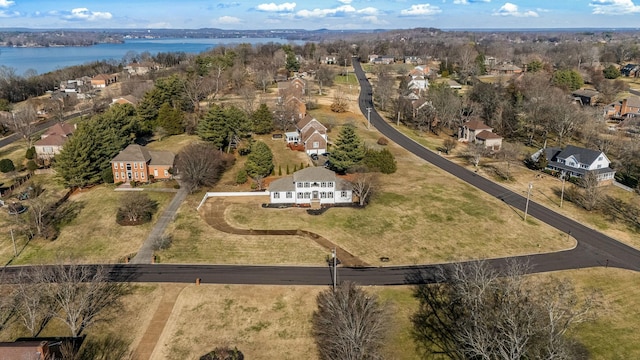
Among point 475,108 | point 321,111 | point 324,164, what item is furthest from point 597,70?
point 324,164

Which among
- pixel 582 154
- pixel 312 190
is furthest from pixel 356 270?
pixel 582 154

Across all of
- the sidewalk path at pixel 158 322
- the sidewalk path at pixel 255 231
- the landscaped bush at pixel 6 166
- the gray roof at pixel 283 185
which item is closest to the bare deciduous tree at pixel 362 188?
the gray roof at pixel 283 185

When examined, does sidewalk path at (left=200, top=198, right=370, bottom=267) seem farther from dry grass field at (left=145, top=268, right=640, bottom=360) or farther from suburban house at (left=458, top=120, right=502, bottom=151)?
suburban house at (left=458, top=120, right=502, bottom=151)

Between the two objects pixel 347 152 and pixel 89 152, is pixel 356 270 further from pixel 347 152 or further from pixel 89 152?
pixel 89 152

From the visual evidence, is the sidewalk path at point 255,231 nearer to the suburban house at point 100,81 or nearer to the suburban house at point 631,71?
the suburban house at point 100,81

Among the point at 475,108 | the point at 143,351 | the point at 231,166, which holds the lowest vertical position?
the point at 143,351

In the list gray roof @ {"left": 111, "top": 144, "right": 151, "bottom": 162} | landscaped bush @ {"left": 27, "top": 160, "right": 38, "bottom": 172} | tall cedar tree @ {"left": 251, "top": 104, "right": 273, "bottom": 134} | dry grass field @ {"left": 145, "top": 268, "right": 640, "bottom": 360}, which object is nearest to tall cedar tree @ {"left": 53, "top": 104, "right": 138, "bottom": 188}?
gray roof @ {"left": 111, "top": 144, "right": 151, "bottom": 162}

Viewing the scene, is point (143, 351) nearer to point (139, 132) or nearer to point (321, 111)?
point (139, 132)
